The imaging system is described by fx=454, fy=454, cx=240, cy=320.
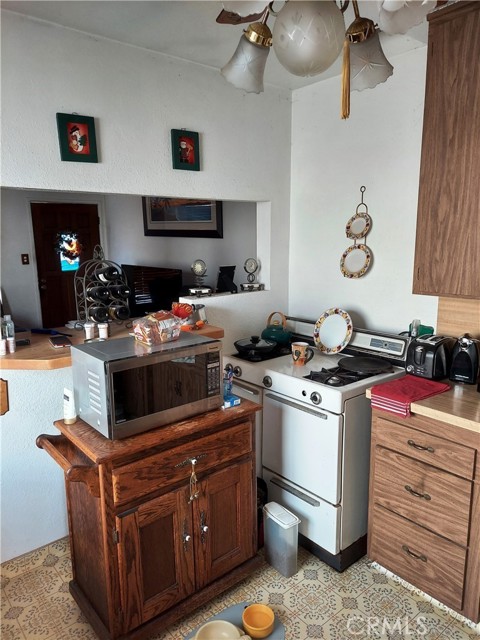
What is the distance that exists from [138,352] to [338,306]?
4.98 ft

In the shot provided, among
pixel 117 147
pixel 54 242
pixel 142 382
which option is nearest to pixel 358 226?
pixel 117 147

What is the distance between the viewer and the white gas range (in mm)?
2102

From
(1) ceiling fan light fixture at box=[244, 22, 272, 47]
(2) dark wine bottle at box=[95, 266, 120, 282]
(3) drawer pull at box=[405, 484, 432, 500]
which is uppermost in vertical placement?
(1) ceiling fan light fixture at box=[244, 22, 272, 47]

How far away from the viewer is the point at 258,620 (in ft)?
6.00

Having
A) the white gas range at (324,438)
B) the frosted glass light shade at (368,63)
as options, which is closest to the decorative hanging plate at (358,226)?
the white gas range at (324,438)

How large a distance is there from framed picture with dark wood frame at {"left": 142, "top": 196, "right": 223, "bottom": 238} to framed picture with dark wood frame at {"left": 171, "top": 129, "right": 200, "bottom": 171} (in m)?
1.23

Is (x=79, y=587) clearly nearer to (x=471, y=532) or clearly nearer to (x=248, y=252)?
(x=471, y=532)

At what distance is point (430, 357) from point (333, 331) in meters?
0.63

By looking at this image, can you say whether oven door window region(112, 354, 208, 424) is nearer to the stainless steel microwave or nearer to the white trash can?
the stainless steel microwave

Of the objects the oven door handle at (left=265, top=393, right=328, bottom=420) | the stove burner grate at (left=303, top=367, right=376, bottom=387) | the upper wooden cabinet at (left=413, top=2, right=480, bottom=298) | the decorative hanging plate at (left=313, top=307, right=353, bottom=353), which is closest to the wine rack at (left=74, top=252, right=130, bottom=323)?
the oven door handle at (left=265, top=393, right=328, bottom=420)

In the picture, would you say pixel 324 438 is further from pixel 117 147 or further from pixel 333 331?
pixel 117 147

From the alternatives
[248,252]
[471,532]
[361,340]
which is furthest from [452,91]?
[248,252]

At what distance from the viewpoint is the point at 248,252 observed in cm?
416

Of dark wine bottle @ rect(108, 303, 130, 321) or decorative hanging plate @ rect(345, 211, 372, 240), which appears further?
decorative hanging plate @ rect(345, 211, 372, 240)
